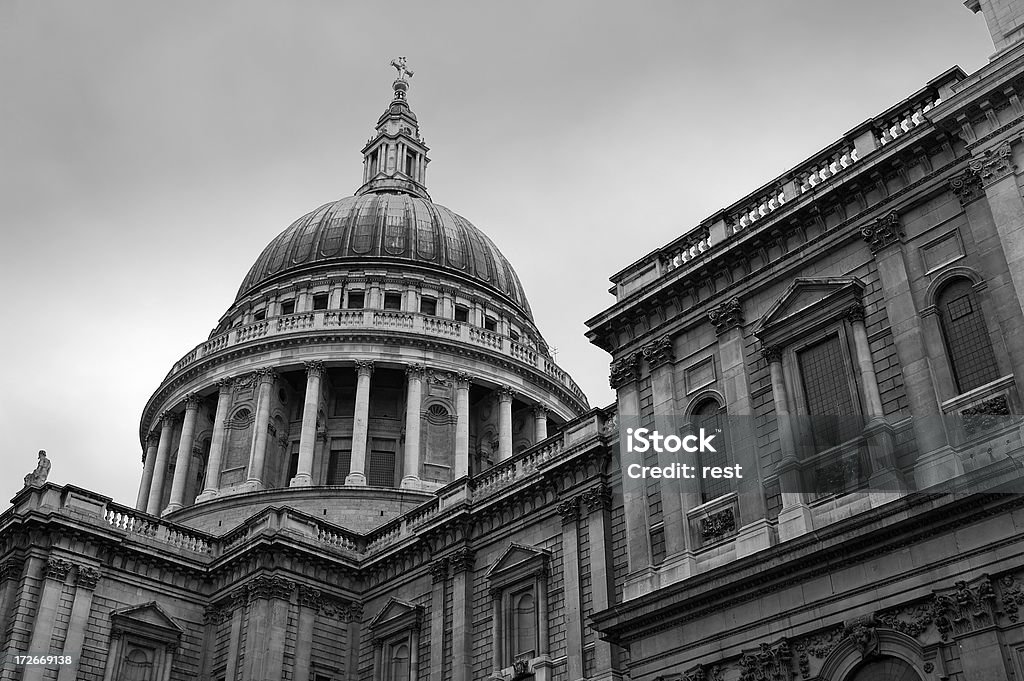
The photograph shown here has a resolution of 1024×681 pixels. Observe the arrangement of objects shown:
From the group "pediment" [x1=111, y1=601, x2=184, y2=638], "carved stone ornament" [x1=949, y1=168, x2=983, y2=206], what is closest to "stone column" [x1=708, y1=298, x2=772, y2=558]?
"carved stone ornament" [x1=949, y1=168, x2=983, y2=206]

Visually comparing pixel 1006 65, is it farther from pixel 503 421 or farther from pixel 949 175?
pixel 503 421

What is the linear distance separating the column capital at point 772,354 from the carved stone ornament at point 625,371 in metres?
4.29

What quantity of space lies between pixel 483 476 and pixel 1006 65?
2223 centimetres

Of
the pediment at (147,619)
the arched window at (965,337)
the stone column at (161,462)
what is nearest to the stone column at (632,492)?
the arched window at (965,337)

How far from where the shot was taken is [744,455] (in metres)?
25.3

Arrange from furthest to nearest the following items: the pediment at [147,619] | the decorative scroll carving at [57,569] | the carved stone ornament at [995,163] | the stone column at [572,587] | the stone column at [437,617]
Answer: the pediment at [147,619]
the decorative scroll carving at [57,569]
the stone column at [437,617]
the stone column at [572,587]
the carved stone ornament at [995,163]

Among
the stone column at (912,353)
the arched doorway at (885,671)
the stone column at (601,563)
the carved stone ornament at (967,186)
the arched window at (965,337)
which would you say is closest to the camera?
the arched doorway at (885,671)

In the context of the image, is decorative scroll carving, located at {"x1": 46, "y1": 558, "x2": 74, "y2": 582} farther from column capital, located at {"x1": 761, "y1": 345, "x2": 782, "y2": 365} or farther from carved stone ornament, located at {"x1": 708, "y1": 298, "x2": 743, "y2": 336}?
column capital, located at {"x1": 761, "y1": 345, "x2": 782, "y2": 365}

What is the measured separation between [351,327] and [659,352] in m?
32.0

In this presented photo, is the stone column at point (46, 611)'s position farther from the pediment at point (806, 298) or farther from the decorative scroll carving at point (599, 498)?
the pediment at point (806, 298)

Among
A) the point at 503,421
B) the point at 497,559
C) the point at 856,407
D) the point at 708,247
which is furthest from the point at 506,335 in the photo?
the point at 856,407

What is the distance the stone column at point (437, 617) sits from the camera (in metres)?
35.5

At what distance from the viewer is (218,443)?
55531mm

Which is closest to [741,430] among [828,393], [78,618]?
[828,393]
